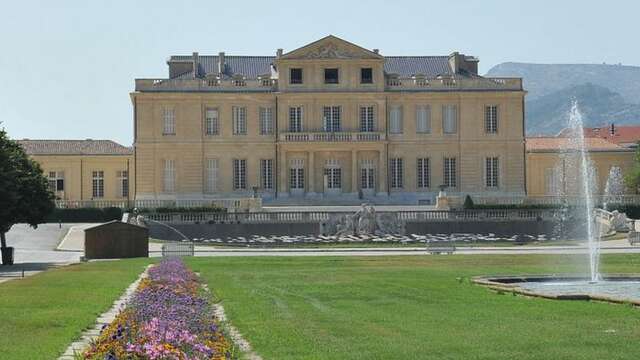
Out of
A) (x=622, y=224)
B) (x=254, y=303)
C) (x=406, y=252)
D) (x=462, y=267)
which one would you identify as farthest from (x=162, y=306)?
(x=622, y=224)

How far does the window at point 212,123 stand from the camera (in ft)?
273

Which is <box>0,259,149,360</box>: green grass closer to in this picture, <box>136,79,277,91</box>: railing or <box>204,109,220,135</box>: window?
<box>204,109,220,135</box>: window

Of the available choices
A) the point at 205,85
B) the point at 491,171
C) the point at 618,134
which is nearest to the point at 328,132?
the point at 205,85

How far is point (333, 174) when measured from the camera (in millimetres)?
83125

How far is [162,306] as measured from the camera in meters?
16.8

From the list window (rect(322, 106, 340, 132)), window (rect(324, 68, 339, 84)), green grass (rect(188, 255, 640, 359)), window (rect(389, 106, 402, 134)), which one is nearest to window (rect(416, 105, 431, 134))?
window (rect(389, 106, 402, 134))

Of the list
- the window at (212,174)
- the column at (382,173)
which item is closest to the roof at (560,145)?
the column at (382,173)

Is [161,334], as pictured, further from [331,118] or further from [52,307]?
[331,118]

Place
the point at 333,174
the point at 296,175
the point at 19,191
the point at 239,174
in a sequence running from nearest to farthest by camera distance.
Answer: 1. the point at 19,191
2. the point at 296,175
3. the point at 333,174
4. the point at 239,174

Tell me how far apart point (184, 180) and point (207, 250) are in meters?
27.4

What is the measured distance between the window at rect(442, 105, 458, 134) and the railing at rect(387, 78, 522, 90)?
132cm

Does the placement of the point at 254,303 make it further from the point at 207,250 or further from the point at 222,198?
the point at 222,198

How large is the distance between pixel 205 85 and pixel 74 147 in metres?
12.4

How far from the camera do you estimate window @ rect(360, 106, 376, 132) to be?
83.6 meters
